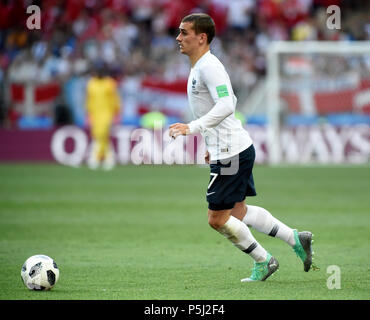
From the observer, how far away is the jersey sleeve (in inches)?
284

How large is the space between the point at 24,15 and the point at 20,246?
1262 cm

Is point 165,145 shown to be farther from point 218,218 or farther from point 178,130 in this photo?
point 178,130

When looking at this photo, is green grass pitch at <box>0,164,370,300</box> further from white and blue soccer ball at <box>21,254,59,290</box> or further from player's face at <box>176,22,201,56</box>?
player's face at <box>176,22,201,56</box>

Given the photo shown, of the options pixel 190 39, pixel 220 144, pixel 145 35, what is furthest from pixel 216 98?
pixel 145 35

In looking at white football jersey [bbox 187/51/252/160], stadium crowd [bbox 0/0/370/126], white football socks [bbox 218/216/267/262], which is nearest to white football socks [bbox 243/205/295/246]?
white football socks [bbox 218/216/267/262]

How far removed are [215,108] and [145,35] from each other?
58.5 ft

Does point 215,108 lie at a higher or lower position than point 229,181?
higher

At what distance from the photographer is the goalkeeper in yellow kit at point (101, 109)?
21.3 m

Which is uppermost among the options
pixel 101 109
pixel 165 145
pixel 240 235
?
pixel 101 109

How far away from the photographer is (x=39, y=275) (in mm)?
7211

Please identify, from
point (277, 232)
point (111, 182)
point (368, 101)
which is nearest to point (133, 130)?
point (111, 182)

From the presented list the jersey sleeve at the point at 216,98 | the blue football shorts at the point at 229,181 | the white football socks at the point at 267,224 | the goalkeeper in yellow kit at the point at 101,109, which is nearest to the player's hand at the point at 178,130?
the jersey sleeve at the point at 216,98

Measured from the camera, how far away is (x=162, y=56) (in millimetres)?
24266

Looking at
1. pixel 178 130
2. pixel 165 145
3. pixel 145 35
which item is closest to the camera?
pixel 178 130
